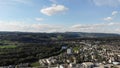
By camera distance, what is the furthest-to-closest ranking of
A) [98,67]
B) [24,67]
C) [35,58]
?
[35,58] < [24,67] < [98,67]

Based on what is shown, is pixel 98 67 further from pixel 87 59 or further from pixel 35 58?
pixel 35 58

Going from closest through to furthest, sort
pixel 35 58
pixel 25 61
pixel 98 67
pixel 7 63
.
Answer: pixel 98 67, pixel 7 63, pixel 25 61, pixel 35 58

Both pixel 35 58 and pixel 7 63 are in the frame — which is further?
pixel 35 58

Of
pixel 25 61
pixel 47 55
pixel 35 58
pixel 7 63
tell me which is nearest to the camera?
pixel 7 63

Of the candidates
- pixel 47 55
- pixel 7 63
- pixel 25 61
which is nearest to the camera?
pixel 7 63

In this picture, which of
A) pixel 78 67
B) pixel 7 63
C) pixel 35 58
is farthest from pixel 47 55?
pixel 78 67

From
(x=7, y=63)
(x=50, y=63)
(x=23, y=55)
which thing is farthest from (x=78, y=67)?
(x=23, y=55)

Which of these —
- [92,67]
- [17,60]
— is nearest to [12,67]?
[17,60]

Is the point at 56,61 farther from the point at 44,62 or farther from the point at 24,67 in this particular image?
the point at 24,67

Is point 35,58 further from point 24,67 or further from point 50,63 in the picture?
point 24,67

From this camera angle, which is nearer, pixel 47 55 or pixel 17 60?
pixel 17 60
